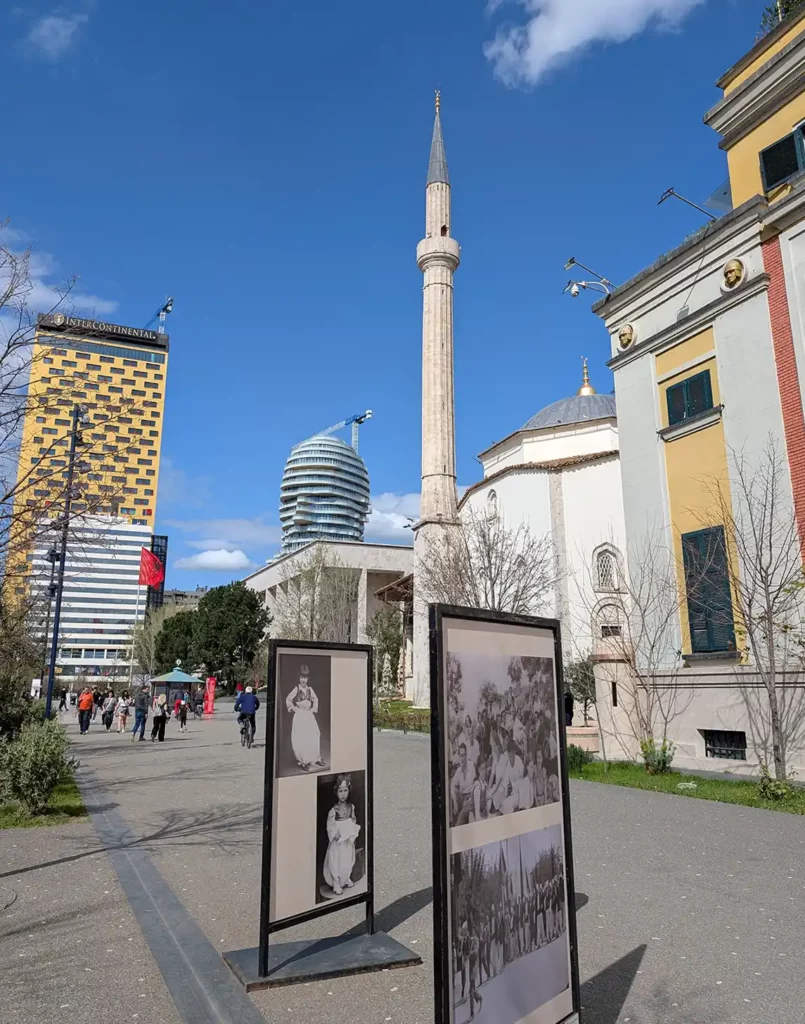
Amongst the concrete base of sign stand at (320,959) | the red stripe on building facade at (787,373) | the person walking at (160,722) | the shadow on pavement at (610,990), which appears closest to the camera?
the shadow on pavement at (610,990)

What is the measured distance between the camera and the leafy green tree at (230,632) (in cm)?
5888

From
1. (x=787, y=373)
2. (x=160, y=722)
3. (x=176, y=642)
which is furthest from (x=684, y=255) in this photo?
(x=176, y=642)

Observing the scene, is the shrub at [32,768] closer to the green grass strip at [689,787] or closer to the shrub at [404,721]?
the green grass strip at [689,787]

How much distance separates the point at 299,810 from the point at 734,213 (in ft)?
49.1

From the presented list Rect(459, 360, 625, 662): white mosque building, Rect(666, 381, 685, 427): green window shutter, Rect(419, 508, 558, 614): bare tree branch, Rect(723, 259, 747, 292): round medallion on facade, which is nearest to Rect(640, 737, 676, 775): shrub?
Rect(666, 381, 685, 427): green window shutter

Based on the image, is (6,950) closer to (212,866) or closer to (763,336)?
(212,866)

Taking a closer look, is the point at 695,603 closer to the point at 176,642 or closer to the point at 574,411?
the point at 574,411

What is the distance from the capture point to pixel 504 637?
10.8 feet

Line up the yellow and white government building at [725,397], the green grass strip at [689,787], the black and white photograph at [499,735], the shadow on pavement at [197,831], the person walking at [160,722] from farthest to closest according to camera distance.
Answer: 1. the person walking at [160,722]
2. the yellow and white government building at [725,397]
3. the green grass strip at [689,787]
4. the shadow on pavement at [197,831]
5. the black and white photograph at [499,735]

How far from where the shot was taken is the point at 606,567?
3441 cm

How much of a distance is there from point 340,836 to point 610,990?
2.03 meters

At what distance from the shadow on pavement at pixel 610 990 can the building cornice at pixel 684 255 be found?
47.2 feet

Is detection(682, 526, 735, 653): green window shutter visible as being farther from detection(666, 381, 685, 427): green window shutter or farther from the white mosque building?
the white mosque building

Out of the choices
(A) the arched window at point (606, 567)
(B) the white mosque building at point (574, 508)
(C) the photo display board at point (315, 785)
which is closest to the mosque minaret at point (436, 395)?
(B) the white mosque building at point (574, 508)
